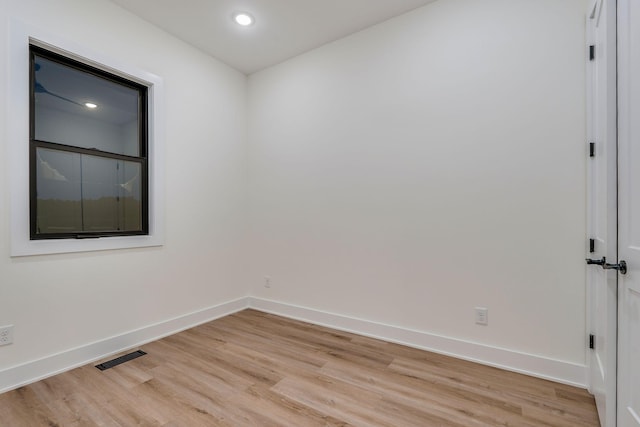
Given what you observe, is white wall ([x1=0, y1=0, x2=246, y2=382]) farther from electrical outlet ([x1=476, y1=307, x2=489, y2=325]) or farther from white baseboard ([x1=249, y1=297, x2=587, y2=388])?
electrical outlet ([x1=476, y1=307, x2=489, y2=325])

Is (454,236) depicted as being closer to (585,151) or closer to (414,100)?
(585,151)

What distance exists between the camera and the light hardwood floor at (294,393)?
173cm

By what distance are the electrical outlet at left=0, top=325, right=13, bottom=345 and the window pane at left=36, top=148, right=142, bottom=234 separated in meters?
0.65

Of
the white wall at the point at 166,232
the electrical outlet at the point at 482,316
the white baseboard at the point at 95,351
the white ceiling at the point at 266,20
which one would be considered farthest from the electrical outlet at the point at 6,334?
the electrical outlet at the point at 482,316

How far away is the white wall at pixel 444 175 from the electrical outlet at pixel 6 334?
216 centimetres

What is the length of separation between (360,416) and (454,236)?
1.48 metres

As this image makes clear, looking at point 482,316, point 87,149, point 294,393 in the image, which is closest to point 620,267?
point 482,316

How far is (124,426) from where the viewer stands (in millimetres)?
1660

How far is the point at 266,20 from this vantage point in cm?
281

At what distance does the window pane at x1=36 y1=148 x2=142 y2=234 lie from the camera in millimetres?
2266

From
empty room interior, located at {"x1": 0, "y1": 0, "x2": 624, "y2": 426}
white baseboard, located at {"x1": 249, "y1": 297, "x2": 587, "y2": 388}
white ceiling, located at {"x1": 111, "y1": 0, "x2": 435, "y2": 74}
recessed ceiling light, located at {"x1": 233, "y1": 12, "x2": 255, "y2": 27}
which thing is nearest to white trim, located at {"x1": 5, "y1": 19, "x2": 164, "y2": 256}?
empty room interior, located at {"x1": 0, "y1": 0, "x2": 624, "y2": 426}

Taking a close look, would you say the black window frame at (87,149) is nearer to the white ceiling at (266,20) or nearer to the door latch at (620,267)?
the white ceiling at (266,20)

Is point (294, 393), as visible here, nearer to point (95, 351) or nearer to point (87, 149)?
point (95, 351)

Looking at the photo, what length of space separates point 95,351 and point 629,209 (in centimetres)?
343
